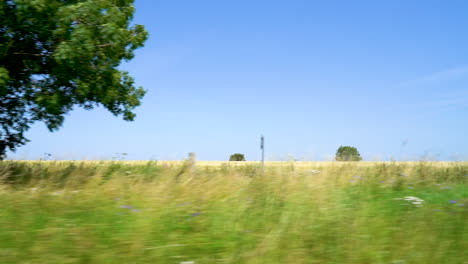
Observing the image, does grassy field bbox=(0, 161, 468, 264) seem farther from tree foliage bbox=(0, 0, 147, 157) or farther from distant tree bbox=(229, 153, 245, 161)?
distant tree bbox=(229, 153, 245, 161)

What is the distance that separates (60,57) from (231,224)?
23.7ft

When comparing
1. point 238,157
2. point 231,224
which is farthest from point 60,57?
point 238,157

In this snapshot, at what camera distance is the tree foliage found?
9.92m

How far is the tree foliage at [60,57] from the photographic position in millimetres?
9922

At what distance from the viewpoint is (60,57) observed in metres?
9.79

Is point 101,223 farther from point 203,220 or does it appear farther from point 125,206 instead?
point 203,220

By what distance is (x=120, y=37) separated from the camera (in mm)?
10805

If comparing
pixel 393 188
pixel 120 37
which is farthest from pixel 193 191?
pixel 120 37

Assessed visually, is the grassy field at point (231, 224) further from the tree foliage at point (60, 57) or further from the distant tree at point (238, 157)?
the distant tree at point (238, 157)

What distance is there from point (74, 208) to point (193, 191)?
2.14 m

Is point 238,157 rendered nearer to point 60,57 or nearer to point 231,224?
point 60,57

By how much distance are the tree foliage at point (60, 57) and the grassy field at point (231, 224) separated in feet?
12.6

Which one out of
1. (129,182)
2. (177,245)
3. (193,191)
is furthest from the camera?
(129,182)

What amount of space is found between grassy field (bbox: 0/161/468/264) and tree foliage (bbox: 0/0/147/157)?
3.84 meters
